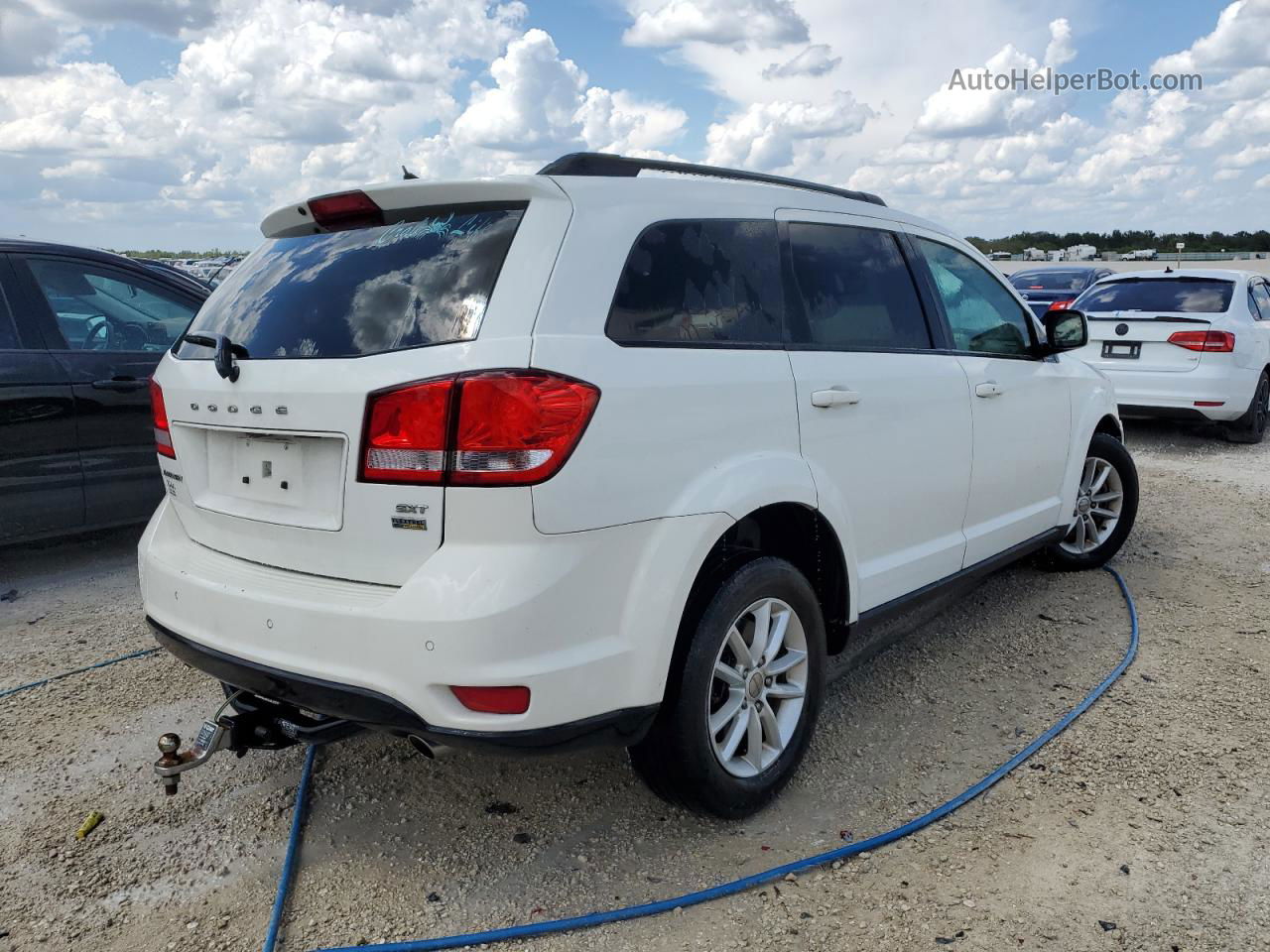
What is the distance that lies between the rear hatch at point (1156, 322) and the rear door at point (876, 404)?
20.8 feet

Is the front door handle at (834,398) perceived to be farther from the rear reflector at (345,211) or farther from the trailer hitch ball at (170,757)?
the trailer hitch ball at (170,757)

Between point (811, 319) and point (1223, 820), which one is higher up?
point (811, 319)

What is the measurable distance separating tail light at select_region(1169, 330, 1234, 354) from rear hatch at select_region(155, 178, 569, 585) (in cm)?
826

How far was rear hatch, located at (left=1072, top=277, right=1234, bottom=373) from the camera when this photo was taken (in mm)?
9047

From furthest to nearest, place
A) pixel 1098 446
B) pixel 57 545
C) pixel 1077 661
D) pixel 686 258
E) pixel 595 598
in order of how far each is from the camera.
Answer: pixel 57 545 → pixel 1098 446 → pixel 1077 661 → pixel 686 258 → pixel 595 598

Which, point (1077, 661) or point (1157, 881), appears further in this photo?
point (1077, 661)

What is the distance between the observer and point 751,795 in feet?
9.55

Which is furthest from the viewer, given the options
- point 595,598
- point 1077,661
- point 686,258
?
point 1077,661

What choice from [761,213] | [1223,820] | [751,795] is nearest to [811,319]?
[761,213]

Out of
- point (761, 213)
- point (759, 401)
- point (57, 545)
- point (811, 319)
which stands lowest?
point (57, 545)

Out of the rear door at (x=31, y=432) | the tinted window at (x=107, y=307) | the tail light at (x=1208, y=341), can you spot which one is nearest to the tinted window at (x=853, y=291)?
the tinted window at (x=107, y=307)

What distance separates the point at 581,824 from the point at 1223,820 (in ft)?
6.16

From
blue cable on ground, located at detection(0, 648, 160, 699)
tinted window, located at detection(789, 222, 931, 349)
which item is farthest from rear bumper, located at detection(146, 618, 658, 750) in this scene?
blue cable on ground, located at detection(0, 648, 160, 699)

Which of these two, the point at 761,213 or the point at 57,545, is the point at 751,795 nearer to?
the point at 761,213
